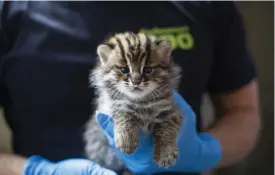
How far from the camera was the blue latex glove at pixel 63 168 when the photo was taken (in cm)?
105

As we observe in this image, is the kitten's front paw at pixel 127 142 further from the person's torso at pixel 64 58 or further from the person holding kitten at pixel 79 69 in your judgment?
the person's torso at pixel 64 58

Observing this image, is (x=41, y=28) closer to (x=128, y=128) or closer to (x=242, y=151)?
(x=128, y=128)

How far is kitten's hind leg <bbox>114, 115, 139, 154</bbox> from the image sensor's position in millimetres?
905

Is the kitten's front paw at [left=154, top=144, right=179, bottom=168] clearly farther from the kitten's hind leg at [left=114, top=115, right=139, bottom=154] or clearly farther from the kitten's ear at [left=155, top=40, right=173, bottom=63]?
the kitten's ear at [left=155, top=40, right=173, bottom=63]

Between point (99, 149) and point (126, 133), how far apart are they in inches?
8.8

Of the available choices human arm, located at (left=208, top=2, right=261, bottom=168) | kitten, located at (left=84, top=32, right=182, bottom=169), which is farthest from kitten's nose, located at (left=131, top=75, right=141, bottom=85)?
human arm, located at (left=208, top=2, right=261, bottom=168)

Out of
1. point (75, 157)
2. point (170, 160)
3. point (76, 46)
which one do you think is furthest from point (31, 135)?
point (170, 160)

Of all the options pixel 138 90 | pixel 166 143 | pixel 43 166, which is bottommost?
pixel 43 166

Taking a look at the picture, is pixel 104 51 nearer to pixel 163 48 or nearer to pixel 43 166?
pixel 163 48

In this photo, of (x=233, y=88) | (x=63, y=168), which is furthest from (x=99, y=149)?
(x=233, y=88)

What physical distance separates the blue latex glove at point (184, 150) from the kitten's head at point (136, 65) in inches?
5.2

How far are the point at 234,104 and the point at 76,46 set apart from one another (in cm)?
52

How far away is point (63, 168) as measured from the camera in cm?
106

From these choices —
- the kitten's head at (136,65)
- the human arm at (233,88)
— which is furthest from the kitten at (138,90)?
the human arm at (233,88)
